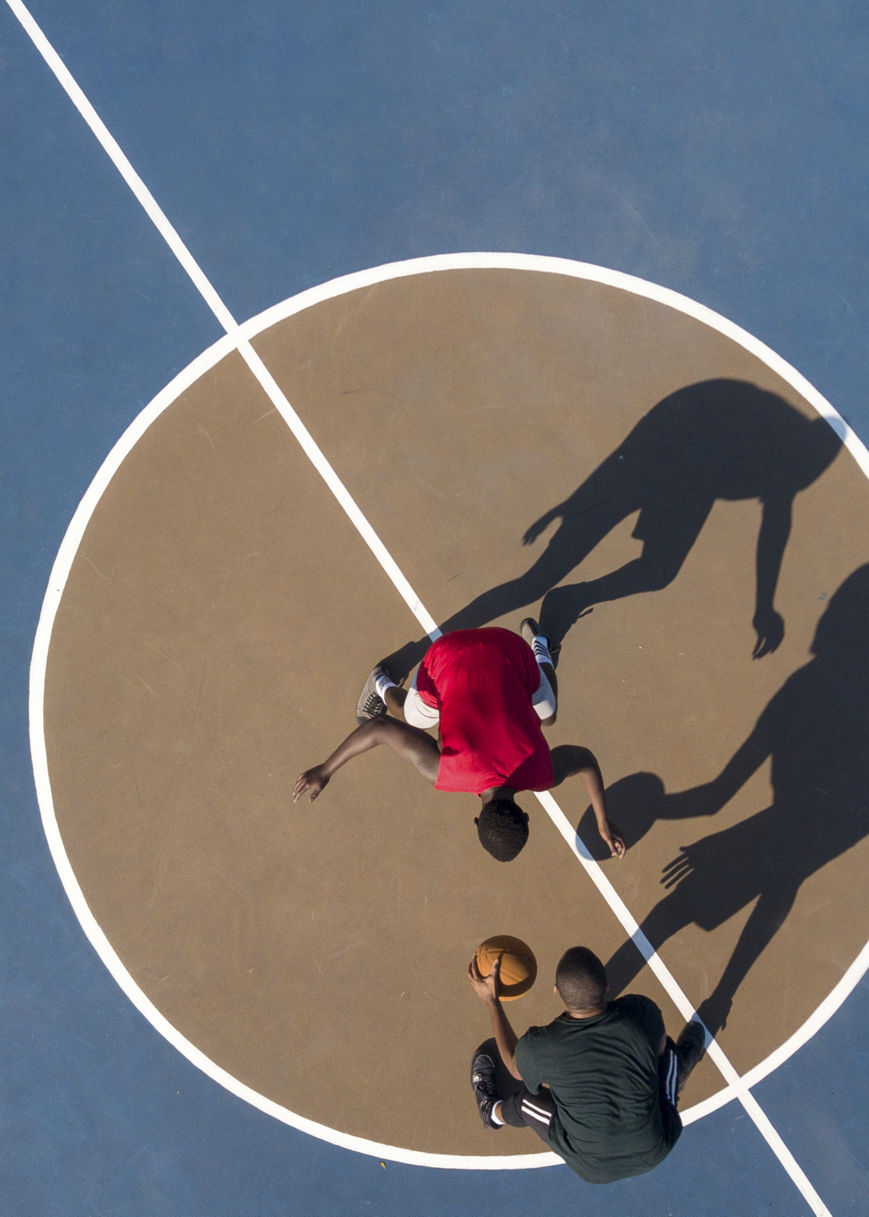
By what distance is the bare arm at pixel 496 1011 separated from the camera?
16.1 ft

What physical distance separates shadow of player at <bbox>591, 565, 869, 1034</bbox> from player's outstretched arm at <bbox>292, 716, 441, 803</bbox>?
1721mm

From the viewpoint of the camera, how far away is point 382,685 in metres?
5.55

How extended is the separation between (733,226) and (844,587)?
301cm

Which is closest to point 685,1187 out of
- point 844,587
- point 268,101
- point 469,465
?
point 844,587

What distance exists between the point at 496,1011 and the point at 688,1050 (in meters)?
1.56

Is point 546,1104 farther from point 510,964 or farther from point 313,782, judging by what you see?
point 313,782

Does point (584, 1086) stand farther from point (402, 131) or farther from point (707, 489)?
point (402, 131)

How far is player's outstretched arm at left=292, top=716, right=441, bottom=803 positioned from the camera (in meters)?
4.72

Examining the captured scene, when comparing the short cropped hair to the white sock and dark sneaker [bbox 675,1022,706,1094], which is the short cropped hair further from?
the white sock

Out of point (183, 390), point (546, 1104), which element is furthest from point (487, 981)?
point (183, 390)

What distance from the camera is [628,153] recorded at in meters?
6.05

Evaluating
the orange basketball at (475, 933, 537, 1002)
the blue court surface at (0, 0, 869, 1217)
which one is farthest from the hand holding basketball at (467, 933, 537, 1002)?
the blue court surface at (0, 0, 869, 1217)

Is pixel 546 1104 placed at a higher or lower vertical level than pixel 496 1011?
lower

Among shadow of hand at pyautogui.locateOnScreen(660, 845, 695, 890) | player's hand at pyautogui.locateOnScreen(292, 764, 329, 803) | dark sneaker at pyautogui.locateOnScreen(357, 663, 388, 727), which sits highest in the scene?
dark sneaker at pyautogui.locateOnScreen(357, 663, 388, 727)
